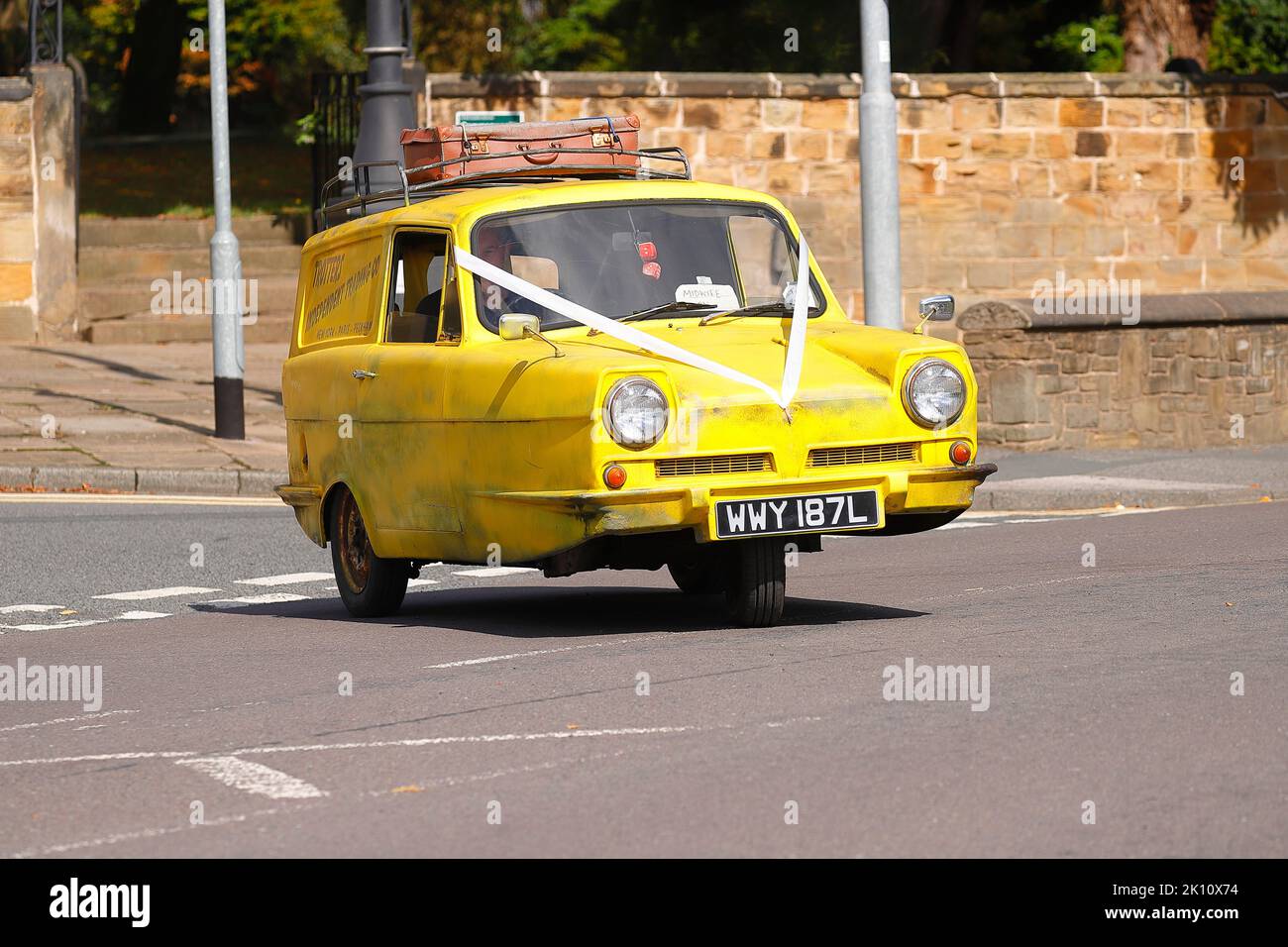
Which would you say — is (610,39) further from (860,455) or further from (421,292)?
(860,455)

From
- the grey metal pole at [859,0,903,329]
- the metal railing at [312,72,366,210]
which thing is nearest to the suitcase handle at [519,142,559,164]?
the grey metal pole at [859,0,903,329]

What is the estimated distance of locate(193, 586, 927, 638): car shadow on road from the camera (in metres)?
9.22

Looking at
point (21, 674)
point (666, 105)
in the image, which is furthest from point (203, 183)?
point (21, 674)

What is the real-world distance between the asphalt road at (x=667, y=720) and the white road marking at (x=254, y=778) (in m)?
0.01

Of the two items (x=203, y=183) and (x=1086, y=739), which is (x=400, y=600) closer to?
(x=1086, y=739)

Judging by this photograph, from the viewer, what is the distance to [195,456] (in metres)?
17.5

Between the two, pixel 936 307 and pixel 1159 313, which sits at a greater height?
pixel 936 307

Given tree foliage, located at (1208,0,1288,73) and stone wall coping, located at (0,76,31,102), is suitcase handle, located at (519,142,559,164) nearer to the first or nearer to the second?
stone wall coping, located at (0,76,31,102)

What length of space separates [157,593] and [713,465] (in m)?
4.18

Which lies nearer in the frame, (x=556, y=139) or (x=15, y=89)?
(x=556, y=139)

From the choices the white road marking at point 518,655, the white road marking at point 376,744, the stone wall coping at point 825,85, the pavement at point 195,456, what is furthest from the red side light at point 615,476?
the stone wall coping at point 825,85

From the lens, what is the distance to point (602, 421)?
26.7ft

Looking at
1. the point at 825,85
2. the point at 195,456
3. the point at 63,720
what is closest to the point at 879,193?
the point at 195,456

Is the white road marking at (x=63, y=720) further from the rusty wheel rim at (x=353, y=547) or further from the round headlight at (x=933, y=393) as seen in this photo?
the round headlight at (x=933, y=393)
